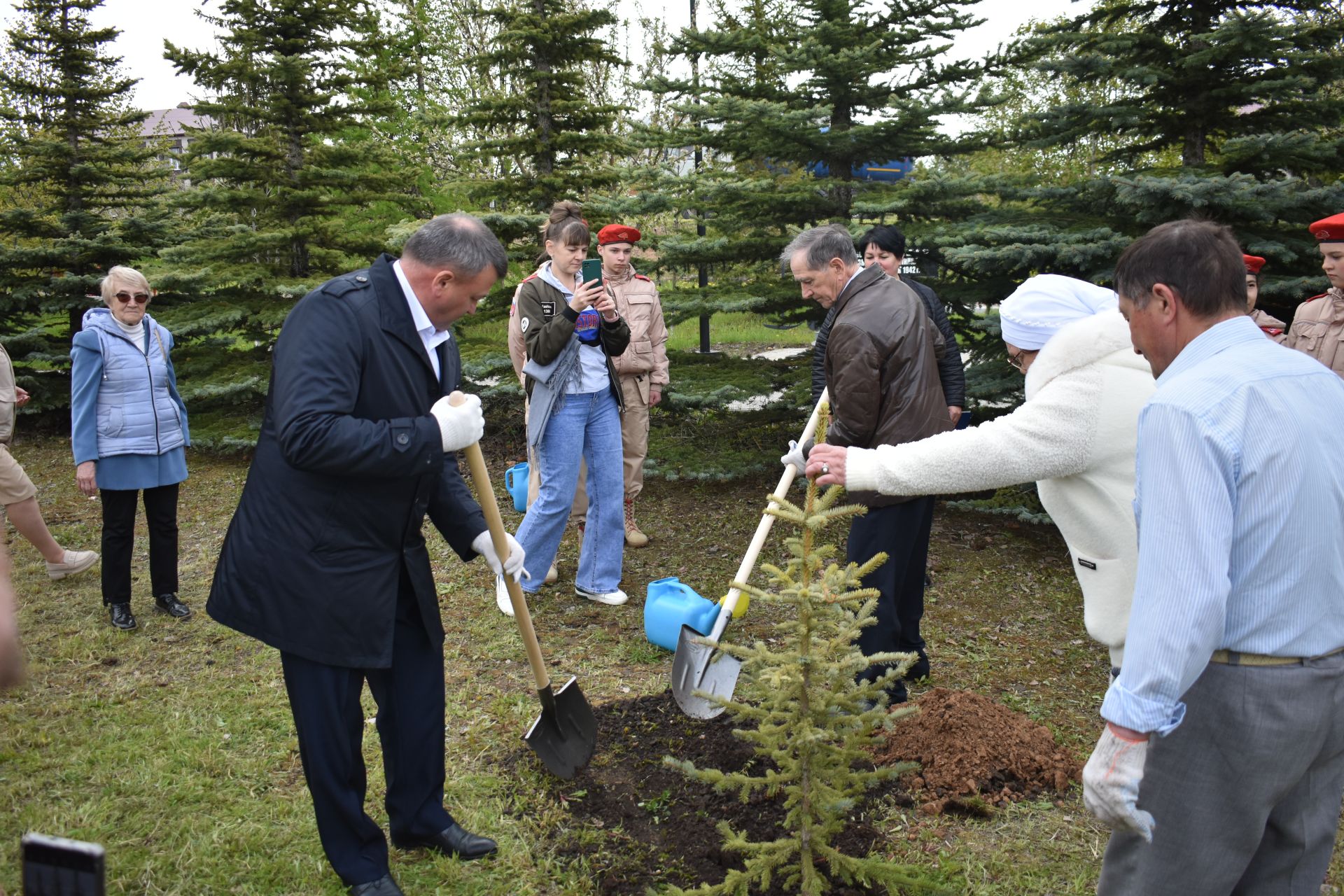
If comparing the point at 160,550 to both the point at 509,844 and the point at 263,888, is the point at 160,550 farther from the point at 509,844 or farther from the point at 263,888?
the point at 509,844

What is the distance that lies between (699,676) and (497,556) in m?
1.29

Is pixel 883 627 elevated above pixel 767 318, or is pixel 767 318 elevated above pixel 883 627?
pixel 767 318

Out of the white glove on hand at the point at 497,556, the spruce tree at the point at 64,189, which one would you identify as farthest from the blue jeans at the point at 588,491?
the spruce tree at the point at 64,189

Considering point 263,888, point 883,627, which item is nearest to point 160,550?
point 263,888

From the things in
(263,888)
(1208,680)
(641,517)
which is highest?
(1208,680)

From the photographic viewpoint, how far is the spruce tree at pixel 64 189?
417 inches

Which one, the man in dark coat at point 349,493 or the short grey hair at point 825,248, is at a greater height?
the short grey hair at point 825,248

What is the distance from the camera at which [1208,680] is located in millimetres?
1901

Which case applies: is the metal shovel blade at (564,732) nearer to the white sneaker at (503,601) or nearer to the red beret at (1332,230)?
the white sneaker at (503,601)

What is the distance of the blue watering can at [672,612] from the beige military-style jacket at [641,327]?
2129mm

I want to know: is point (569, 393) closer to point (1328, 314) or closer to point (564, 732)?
point (564, 732)

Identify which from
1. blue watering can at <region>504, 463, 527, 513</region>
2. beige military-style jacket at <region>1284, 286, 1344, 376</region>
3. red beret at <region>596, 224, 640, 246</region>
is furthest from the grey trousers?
blue watering can at <region>504, 463, 527, 513</region>

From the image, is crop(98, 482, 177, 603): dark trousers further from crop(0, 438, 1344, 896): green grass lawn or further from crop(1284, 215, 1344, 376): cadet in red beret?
crop(1284, 215, 1344, 376): cadet in red beret

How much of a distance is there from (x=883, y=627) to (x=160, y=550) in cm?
429
